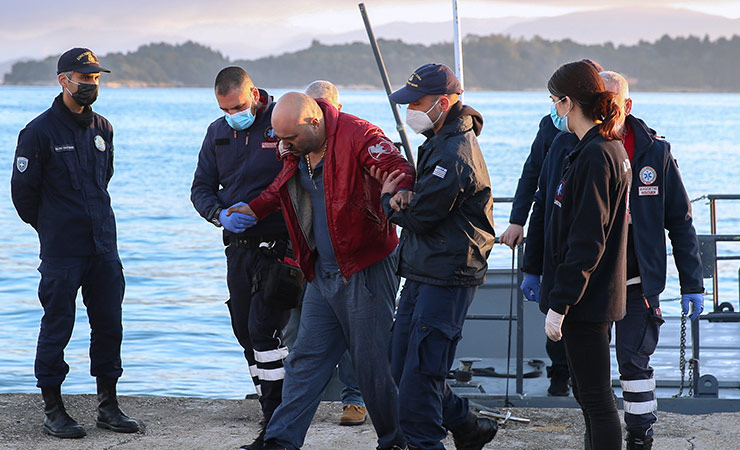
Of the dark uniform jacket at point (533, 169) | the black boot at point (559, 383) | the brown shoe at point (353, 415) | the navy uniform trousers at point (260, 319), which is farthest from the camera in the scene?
the black boot at point (559, 383)

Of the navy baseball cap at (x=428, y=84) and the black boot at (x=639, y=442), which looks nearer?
the navy baseball cap at (x=428, y=84)

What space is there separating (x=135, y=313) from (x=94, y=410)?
8855 millimetres

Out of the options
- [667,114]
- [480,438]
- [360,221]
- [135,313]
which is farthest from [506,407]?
[667,114]

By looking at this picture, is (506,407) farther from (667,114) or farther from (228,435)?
(667,114)

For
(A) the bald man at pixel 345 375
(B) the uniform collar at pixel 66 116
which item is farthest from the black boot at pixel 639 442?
(B) the uniform collar at pixel 66 116

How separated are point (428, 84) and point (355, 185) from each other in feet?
1.62

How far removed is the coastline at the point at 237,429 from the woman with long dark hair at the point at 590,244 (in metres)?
1.01

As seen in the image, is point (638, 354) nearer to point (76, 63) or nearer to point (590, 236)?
point (590, 236)

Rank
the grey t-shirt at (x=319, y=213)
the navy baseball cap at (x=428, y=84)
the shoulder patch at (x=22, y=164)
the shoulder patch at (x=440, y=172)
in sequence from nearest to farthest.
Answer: the shoulder patch at (x=440, y=172) < the navy baseball cap at (x=428, y=84) < the grey t-shirt at (x=319, y=213) < the shoulder patch at (x=22, y=164)

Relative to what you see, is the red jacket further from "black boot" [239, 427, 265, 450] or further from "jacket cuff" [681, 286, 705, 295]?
"jacket cuff" [681, 286, 705, 295]

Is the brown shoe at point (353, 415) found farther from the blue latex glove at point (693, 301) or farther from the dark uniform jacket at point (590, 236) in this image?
the blue latex glove at point (693, 301)

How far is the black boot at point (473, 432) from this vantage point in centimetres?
384

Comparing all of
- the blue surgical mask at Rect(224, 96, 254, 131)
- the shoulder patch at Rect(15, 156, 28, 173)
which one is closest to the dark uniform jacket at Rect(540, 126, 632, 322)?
the blue surgical mask at Rect(224, 96, 254, 131)

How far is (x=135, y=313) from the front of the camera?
533 inches
